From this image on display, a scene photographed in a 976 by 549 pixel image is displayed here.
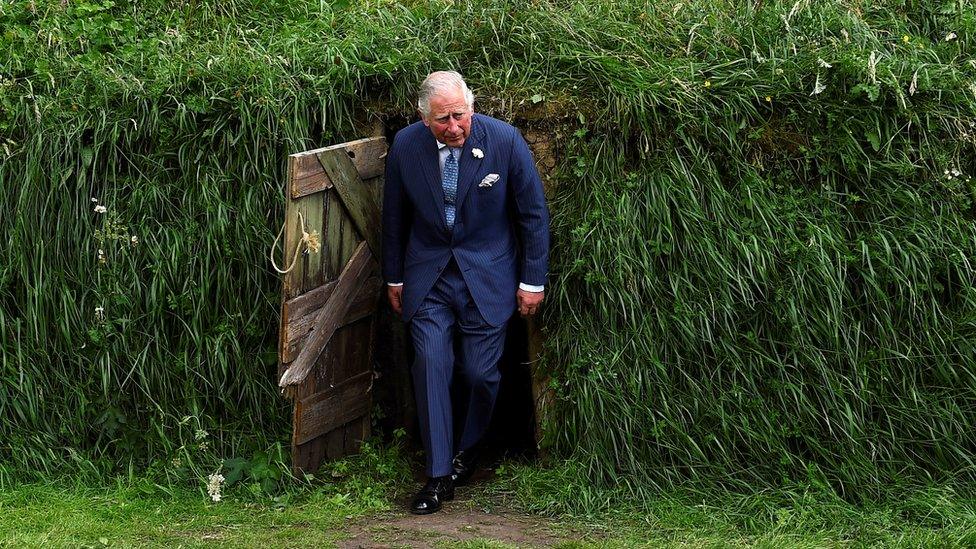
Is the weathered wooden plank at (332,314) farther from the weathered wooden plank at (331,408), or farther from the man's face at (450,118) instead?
the man's face at (450,118)

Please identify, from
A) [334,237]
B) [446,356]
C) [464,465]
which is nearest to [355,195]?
[334,237]

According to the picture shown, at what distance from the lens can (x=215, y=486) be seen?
557cm

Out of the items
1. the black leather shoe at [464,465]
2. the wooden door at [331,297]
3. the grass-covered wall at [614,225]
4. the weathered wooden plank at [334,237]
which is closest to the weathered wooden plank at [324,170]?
the wooden door at [331,297]

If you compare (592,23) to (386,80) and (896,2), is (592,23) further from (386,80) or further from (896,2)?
(896,2)

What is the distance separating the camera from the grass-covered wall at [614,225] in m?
5.34

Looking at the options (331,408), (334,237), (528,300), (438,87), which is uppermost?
(438,87)

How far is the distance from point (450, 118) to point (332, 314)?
115cm

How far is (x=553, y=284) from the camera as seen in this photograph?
570cm

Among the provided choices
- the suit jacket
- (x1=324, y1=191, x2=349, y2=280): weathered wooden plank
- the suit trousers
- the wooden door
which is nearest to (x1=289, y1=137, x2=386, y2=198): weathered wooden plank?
the wooden door

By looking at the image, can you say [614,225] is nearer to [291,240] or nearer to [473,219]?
[473,219]

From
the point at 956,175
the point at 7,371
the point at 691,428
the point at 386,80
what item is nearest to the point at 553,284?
the point at 691,428

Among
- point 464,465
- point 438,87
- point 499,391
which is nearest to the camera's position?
point 438,87

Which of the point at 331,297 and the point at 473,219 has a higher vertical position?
the point at 473,219

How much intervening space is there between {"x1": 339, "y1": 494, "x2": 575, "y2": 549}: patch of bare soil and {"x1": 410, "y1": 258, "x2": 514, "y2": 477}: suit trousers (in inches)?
9.1
